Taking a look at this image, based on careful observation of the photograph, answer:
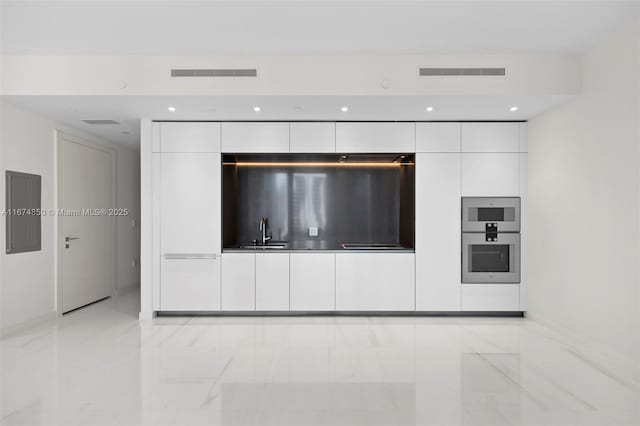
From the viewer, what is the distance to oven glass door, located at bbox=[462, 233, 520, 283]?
5.22 meters

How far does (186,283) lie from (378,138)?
2874mm

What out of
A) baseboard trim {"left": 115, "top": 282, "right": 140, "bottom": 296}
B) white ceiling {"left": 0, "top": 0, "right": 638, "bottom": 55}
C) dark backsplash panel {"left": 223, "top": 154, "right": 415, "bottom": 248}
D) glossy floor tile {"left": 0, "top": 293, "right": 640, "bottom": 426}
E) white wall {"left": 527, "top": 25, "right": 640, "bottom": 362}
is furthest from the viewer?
baseboard trim {"left": 115, "top": 282, "right": 140, "bottom": 296}

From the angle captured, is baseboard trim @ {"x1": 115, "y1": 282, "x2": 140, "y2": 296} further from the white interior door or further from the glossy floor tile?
the glossy floor tile

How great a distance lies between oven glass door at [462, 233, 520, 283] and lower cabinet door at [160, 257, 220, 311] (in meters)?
2.98

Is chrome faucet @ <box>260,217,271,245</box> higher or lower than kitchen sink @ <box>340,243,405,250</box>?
higher

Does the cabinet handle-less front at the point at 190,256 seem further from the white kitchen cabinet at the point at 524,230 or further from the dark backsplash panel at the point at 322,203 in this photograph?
the white kitchen cabinet at the point at 524,230

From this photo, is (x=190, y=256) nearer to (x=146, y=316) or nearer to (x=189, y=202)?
(x=189, y=202)

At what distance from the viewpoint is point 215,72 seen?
4.22m

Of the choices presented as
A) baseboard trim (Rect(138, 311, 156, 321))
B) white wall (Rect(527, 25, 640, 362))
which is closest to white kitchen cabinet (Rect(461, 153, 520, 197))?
white wall (Rect(527, 25, 640, 362))

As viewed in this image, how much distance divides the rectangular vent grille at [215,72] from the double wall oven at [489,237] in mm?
2856

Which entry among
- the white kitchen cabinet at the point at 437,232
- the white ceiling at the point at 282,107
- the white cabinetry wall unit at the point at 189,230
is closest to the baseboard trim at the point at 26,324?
the white cabinetry wall unit at the point at 189,230

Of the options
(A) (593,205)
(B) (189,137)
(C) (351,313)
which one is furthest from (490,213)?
(B) (189,137)

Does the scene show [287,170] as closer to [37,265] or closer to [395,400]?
[37,265]

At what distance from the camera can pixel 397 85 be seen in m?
4.23
